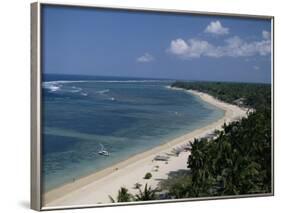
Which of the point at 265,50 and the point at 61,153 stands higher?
the point at 265,50

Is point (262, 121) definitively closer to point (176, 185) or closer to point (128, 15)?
point (176, 185)

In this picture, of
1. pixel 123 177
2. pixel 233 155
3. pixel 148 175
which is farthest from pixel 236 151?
pixel 123 177

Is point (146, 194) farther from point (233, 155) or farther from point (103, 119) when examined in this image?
point (233, 155)

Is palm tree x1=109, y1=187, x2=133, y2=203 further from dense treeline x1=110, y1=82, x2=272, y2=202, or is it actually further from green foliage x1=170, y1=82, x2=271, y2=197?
green foliage x1=170, y1=82, x2=271, y2=197

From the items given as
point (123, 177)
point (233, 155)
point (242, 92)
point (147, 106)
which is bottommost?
point (123, 177)

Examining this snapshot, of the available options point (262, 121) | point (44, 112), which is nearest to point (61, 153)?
point (44, 112)

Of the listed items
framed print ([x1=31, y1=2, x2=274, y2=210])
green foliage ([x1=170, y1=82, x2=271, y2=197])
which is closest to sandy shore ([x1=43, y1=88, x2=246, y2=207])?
framed print ([x1=31, y1=2, x2=274, y2=210])
